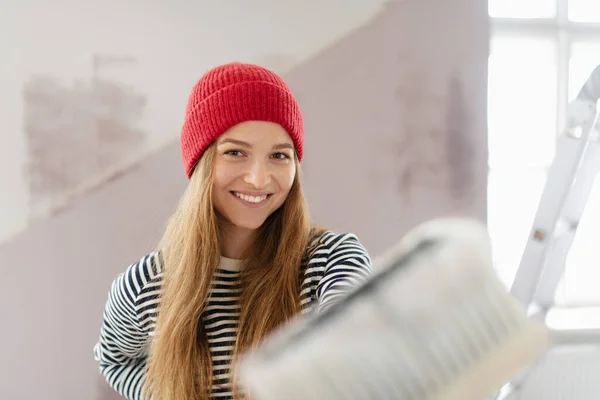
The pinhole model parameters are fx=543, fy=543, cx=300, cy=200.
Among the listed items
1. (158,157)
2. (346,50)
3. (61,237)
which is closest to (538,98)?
(346,50)

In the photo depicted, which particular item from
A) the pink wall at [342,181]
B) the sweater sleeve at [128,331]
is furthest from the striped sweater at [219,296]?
the pink wall at [342,181]

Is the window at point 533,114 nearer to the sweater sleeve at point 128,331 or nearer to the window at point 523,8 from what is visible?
the window at point 523,8

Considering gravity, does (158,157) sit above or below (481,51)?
below

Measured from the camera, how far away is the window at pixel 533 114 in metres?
1.86

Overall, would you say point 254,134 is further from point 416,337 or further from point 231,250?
point 416,337

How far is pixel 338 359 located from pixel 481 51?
4.62ft

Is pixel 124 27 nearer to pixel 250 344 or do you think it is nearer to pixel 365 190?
pixel 365 190

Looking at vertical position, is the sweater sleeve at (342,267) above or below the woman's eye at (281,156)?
below

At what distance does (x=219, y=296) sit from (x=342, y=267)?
10.0 inches

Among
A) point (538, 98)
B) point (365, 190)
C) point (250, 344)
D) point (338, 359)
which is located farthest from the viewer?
point (538, 98)

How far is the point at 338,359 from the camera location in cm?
36

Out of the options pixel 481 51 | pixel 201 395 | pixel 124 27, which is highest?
pixel 124 27

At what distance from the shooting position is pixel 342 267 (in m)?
0.90

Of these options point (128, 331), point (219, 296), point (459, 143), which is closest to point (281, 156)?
point (219, 296)
